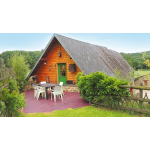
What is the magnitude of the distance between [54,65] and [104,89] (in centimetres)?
660

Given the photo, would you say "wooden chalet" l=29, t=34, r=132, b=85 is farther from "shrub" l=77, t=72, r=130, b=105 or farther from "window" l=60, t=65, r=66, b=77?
"shrub" l=77, t=72, r=130, b=105

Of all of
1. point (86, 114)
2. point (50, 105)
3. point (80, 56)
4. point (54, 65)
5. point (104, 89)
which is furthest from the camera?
point (54, 65)

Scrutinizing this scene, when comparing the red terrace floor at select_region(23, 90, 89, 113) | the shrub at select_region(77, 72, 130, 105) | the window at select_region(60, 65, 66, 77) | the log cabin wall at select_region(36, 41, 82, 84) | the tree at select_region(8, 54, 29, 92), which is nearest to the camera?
the shrub at select_region(77, 72, 130, 105)

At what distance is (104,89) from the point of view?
5.02m

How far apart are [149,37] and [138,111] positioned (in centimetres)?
355

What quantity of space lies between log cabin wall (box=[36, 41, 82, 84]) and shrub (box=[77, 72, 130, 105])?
435cm

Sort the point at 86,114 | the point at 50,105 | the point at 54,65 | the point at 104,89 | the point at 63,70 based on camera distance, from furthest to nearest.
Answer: the point at 54,65 < the point at 63,70 < the point at 50,105 < the point at 104,89 < the point at 86,114

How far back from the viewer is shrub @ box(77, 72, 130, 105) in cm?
475

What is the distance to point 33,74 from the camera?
11.2 meters

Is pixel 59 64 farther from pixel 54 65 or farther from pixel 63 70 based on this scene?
pixel 63 70

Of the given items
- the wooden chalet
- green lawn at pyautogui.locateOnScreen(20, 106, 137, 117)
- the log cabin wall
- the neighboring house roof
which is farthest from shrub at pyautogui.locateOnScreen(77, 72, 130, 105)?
the log cabin wall

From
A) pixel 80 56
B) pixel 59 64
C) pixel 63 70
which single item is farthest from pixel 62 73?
pixel 80 56

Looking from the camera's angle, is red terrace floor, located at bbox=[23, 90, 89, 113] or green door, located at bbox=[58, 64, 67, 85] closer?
red terrace floor, located at bbox=[23, 90, 89, 113]
